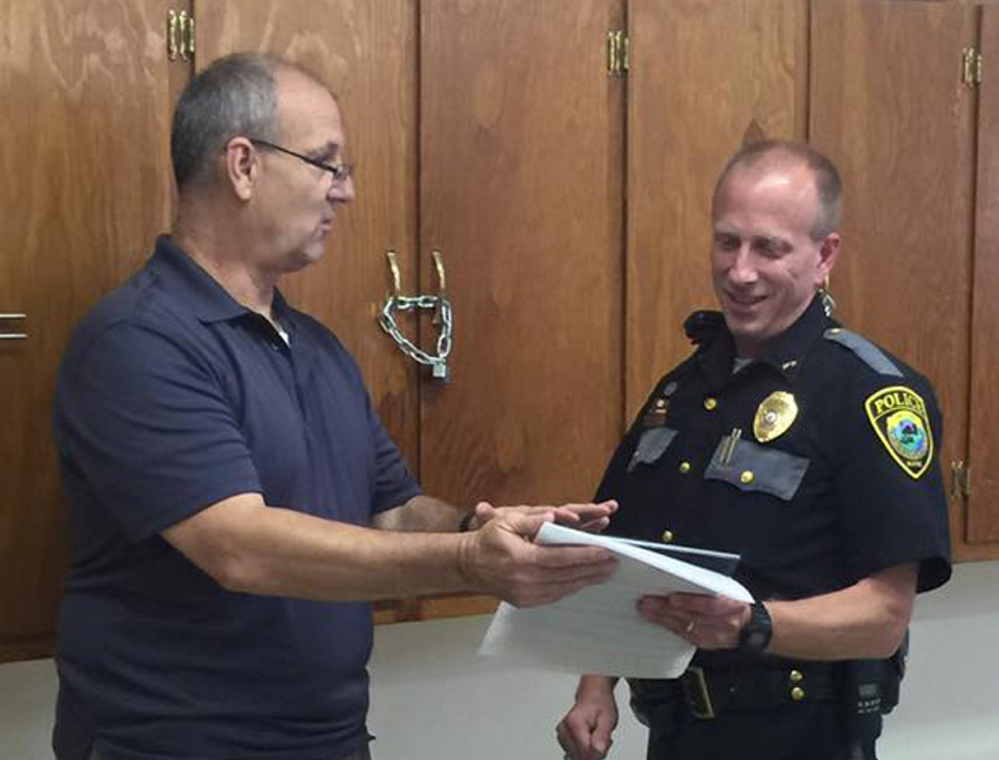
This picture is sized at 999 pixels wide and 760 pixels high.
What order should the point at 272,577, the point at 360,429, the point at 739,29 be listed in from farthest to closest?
the point at 739,29, the point at 360,429, the point at 272,577

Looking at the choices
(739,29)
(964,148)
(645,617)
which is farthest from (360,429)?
(964,148)

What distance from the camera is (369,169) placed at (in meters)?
1.94

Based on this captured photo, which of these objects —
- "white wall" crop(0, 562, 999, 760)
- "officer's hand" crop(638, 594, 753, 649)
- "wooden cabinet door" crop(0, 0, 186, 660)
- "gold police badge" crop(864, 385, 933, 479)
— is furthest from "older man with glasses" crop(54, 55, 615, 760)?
"white wall" crop(0, 562, 999, 760)

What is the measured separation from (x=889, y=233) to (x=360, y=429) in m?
1.07

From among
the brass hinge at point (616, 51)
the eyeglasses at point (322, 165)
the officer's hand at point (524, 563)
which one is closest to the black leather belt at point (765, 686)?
the officer's hand at point (524, 563)

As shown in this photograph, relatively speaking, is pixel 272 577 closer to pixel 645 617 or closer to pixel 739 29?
pixel 645 617

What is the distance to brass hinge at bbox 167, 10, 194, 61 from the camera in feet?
5.90

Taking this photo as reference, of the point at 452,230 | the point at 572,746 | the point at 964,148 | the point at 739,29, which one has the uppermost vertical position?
the point at 739,29

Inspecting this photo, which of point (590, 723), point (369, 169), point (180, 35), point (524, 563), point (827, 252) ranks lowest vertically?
point (590, 723)

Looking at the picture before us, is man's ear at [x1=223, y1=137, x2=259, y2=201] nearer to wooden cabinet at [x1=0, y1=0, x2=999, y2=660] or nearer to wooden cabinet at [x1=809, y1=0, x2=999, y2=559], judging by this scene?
wooden cabinet at [x1=0, y1=0, x2=999, y2=660]

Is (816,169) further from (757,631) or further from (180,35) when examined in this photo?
(180,35)

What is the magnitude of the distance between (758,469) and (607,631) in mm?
300

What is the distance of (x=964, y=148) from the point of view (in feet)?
7.75

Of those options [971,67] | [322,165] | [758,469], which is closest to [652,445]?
[758,469]
